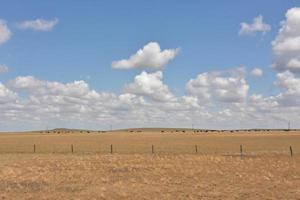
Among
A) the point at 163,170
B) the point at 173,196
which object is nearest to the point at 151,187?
the point at 173,196

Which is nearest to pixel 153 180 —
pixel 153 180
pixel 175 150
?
pixel 153 180

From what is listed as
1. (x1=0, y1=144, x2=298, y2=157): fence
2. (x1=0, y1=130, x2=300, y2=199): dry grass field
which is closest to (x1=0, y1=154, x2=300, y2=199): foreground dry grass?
(x1=0, y1=130, x2=300, y2=199): dry grass field

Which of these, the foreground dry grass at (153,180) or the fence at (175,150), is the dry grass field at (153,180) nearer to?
the foreground dry grass at (153,180)

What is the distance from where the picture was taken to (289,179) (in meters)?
34.9

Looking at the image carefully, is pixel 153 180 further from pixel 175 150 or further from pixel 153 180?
A: pixel 175 150

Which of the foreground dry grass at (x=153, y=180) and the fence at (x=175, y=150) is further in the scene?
the fence at (x=175, y=150)

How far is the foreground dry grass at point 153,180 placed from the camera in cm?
2844

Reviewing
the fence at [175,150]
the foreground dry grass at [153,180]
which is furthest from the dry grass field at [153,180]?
the fence at [175,150]

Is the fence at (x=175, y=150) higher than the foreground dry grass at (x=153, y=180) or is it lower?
higher

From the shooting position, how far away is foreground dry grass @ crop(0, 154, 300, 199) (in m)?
28.4

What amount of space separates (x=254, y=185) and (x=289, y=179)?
14.2 ft

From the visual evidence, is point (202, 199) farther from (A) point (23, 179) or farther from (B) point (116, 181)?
(A) point (23, 179)

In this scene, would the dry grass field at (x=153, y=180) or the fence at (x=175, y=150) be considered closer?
the dry grass field at (x=153, y=180)

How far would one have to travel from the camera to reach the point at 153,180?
35000 mm
